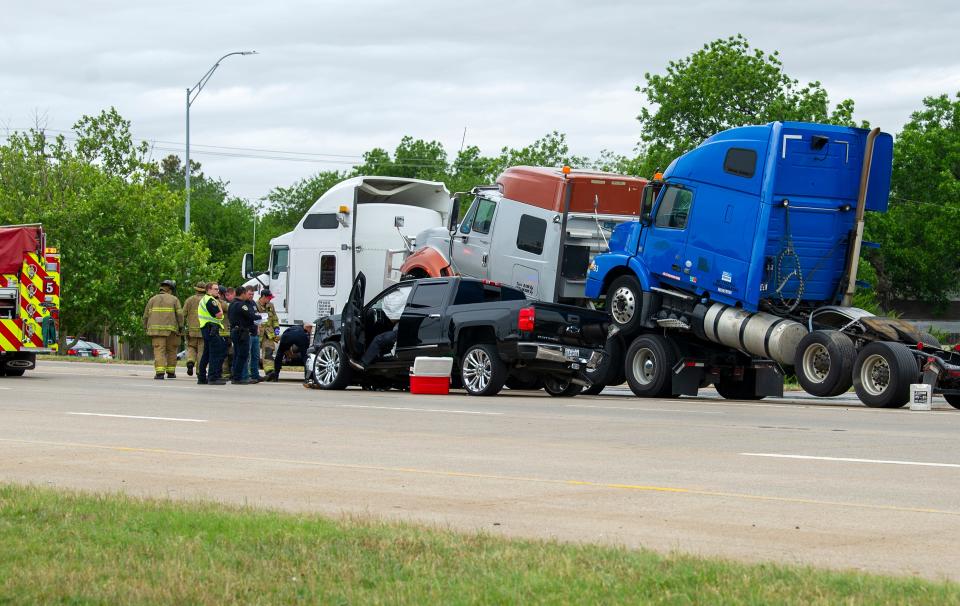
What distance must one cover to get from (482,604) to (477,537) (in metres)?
1.61

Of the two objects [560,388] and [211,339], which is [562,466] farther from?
[211,339]

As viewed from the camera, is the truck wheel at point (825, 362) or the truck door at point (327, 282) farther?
the truck door at point (327, 282)

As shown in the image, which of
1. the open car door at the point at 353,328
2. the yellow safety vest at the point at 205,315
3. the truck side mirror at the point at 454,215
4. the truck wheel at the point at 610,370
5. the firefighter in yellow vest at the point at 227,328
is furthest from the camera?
the truck side mirror at the point at 454,215

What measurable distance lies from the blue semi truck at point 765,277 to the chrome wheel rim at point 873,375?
0.02m

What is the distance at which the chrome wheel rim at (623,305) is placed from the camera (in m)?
22.3

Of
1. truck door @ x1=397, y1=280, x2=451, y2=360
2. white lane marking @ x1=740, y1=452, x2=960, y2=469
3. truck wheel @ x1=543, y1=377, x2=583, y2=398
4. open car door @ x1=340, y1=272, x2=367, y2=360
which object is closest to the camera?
white lane marking @ x1=740, y1=452, x2=960, y2=469

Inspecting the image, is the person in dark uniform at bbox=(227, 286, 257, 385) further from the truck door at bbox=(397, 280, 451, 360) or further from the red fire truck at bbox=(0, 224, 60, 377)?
the red fire truck at bbox=(0, 224, 60, 377)

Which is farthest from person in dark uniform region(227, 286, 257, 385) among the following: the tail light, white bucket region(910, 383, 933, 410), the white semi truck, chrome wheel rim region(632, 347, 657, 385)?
white bucket region(910, 383, 933, 410)

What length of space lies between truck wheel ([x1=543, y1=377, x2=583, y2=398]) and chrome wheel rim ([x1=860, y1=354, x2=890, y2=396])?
4.54m

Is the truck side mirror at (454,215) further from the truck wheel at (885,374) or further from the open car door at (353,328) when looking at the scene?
the truck wheel at (885,374)

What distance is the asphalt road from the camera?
789cm

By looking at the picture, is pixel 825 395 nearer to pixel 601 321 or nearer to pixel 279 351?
pixel 601 321

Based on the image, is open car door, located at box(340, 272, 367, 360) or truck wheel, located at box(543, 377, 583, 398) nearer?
truck wheel, located at box(543, 377, 583, 398)

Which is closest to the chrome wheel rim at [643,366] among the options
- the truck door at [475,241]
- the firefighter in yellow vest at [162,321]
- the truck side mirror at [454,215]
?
the truck door at [475,241]
